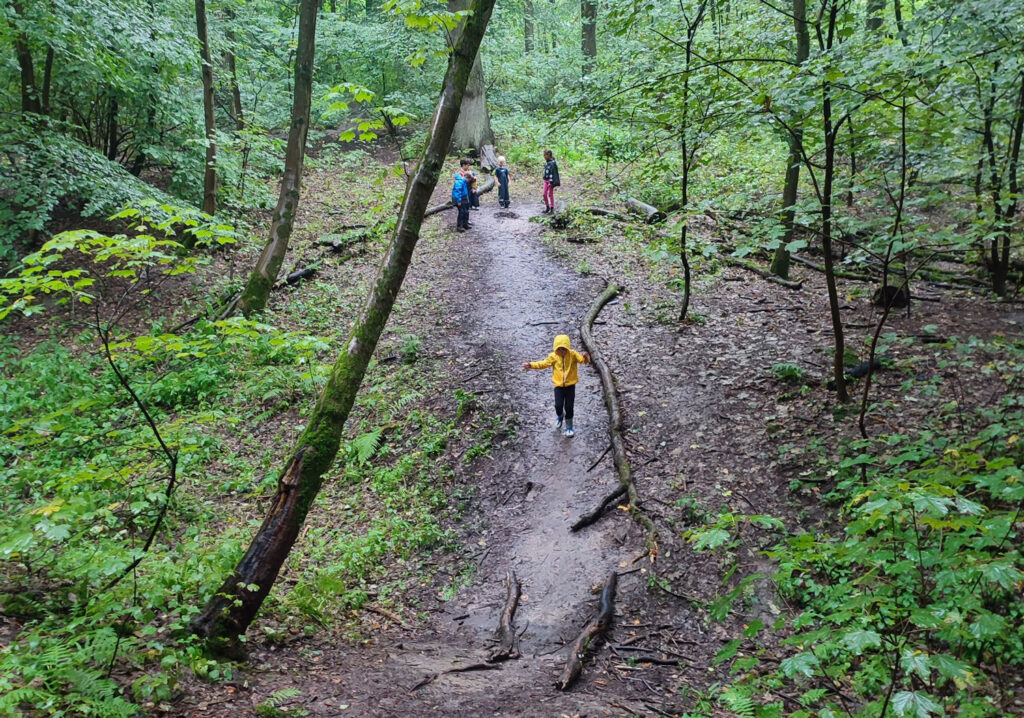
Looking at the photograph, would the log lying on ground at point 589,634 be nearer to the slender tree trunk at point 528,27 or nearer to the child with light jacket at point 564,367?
the child with light jacket at point 564,367

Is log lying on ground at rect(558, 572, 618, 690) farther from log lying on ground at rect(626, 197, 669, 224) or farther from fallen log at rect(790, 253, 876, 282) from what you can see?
log lying on ground at rect(626, 197, 669, 224)

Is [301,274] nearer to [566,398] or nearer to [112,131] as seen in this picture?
[112,131]

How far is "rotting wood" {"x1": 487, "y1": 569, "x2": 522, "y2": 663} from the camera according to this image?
5.32 m

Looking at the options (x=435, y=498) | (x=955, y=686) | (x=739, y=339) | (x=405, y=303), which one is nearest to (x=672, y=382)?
(x=739, y=339)

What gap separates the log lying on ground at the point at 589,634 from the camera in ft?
16.0

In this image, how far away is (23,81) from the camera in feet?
42.2

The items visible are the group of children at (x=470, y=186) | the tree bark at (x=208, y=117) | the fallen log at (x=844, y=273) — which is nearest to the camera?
the fallen log at (x=844, y=273)

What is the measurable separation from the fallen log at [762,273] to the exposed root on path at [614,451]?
3689mm

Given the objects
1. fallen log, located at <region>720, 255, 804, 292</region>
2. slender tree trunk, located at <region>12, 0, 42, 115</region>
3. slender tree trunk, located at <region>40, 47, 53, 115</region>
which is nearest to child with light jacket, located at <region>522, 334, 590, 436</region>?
fallen log, located at <region>720, 255, 804, 292</region>

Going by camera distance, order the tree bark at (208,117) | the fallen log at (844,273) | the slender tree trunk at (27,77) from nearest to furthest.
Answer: the fallen log at (844,273) → the slender tree trunk at (27,77) → the tree bark at (208,117)

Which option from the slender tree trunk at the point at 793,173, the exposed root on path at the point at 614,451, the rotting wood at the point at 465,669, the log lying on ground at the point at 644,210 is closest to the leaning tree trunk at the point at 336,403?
the rotting wood at the point at 465,669

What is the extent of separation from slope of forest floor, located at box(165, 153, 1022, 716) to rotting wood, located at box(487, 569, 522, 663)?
110 mm

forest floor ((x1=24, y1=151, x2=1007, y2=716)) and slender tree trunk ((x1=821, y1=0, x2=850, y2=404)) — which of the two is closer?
forest floor ((x1=24, y1=151, x2=1007, y2=716))

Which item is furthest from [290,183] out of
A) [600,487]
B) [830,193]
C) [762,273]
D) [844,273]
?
[844,273]
